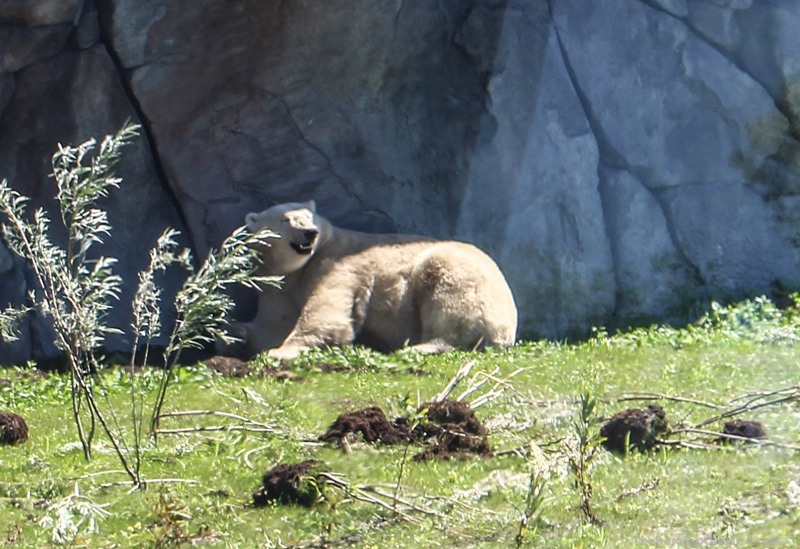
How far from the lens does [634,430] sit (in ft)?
23.3

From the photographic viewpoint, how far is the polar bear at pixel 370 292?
41.3ft

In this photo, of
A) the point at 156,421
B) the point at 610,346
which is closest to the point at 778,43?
the point at 610,346

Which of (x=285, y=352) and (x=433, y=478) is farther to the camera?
(x=285, y=352)

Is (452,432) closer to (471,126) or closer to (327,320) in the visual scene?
(327,320)

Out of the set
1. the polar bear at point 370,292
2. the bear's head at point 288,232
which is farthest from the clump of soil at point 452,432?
the bear's head at point 288,232

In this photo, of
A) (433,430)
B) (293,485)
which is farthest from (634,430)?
(293,485)

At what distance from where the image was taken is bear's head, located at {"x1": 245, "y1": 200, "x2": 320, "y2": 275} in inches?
502

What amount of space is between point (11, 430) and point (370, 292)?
5.60 metres

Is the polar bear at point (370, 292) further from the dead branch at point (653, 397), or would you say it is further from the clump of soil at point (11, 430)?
the clump of soil at point (11, 430)

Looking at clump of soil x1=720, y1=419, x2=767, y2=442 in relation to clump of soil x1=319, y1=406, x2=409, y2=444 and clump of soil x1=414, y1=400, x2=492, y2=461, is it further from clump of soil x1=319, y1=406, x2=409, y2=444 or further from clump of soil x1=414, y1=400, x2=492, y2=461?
clump of soil x1=319, y1=406, x2=409, y2=444

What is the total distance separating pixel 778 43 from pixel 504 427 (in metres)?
8.86

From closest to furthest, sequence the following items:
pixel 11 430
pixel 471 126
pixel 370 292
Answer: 1. pixel 11 430
2. pixel 370 292
3. pixel 471 126

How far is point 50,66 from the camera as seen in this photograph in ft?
40.4

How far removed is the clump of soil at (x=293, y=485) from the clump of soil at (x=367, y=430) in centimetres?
92
